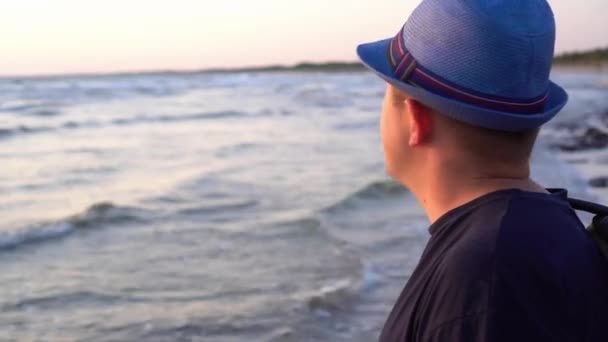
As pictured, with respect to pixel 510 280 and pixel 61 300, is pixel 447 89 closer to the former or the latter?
pixel 510 280

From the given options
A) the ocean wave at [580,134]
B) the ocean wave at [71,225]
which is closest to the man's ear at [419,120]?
the ocean wave at [71,225]

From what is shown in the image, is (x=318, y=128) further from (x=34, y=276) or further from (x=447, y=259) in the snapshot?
(x=447, y=259)

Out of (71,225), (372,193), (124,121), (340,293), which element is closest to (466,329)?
(340,293)

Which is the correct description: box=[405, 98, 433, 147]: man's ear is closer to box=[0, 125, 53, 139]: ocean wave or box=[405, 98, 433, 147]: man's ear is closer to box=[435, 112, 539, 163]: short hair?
box=[435, 112, 539, 163]: short hair

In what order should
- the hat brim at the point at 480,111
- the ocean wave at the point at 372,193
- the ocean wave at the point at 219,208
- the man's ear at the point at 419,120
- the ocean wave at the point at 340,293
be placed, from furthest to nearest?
the ocean wave at the point at 372,193 → the ocean wave at the point at 219,208 → the ocean wave at the point at 340,293 → the man's ear at the point at 419,120 → the hat brim at the point at 480,111

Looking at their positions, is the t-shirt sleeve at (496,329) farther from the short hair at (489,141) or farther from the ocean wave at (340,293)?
the ocean wave at (340,293)

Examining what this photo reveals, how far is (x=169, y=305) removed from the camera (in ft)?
19.3

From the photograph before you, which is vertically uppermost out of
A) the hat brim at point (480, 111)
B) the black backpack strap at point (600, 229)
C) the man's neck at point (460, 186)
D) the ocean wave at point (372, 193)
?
the hat brim at point (480, 111)

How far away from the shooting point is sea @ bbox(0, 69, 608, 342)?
562cm

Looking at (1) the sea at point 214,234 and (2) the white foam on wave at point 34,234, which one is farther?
(2) the white foam on wave at point 34,234

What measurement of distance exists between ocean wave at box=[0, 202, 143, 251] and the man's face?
6.36 metres

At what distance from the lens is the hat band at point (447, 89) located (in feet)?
5.58

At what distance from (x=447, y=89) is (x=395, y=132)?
0.74 feet

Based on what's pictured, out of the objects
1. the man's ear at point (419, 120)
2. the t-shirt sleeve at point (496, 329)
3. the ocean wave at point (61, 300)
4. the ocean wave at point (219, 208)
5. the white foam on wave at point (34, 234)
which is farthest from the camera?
the ocean wave at point (219, 208)
